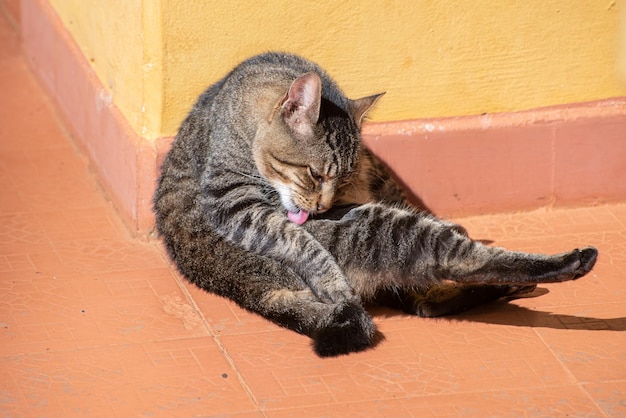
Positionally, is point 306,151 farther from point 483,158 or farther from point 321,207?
point 483,158

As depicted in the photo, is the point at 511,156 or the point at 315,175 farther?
the point at 511,156

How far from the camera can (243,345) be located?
4133 mm

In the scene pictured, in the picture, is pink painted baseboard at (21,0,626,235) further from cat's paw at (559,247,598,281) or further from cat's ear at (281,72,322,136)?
cat's paw at (559,247,598,281)

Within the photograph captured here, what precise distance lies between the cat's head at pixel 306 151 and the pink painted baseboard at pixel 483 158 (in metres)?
0.65

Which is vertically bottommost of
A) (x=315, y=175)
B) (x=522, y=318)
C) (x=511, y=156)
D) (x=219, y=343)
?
(x=219, y=343)

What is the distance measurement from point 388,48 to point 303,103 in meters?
0.85

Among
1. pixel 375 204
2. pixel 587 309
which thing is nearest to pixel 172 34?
pixel 375 204

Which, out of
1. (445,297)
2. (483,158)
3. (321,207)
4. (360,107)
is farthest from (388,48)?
(445,297)

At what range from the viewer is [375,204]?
4.39m

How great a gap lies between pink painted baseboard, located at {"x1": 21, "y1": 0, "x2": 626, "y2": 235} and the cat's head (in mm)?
648

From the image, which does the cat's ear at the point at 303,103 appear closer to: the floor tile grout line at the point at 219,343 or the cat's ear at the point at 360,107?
the cat's ear at the point at 360,107

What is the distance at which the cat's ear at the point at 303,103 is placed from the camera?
4.04m

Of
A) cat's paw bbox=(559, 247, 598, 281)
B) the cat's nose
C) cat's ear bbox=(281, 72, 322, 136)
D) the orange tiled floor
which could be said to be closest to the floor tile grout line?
the orange tiled floor

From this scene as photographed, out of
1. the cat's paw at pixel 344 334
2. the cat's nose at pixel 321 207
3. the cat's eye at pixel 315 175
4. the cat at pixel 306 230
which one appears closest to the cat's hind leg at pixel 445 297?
the cat at pixel 306 230
